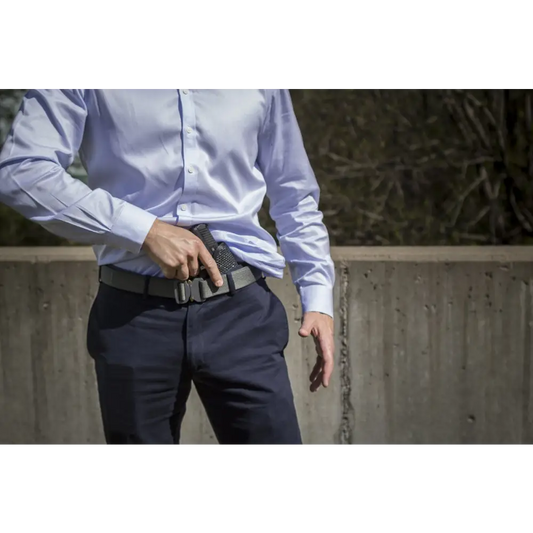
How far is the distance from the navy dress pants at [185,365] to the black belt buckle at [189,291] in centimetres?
2

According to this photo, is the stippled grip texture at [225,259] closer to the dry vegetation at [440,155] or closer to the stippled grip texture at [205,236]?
the stippled grip texture at [205,236]

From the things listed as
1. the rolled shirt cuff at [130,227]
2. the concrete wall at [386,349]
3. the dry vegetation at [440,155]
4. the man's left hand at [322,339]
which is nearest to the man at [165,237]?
the rolled shirt cuff at [130,227]

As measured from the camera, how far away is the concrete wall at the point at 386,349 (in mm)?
2797

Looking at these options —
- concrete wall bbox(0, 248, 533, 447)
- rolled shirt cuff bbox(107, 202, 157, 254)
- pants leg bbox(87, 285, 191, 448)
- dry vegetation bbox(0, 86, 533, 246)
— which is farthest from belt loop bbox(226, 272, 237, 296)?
dry vegetation bbox(0, 86, 533, 246)

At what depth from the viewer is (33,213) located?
57.6 inches

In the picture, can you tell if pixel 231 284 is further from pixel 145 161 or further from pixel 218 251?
pixel 145 161

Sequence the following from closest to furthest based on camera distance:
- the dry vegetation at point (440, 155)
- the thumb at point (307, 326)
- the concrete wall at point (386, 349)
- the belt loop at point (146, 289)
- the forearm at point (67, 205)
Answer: the forearm at point (67, 205) → the belt loop at point (146, 289) → the thumb at point (307, 326) → the concrete wall at point (386, 349) → the dry vegetation at point (440, 155)

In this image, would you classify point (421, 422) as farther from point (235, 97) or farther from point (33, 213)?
point (33, 213)

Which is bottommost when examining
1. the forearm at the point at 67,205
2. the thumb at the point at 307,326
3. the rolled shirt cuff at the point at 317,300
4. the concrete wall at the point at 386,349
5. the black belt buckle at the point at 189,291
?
the concrete wall at the point at 386,349

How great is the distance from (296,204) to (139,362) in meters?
0.63

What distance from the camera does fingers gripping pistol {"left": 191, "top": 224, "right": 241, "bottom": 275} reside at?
1576mm

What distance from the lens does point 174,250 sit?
1.48m

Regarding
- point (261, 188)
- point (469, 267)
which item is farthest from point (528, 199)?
point (261, 188)

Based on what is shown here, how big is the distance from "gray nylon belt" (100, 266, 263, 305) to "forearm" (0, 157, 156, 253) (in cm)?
10
